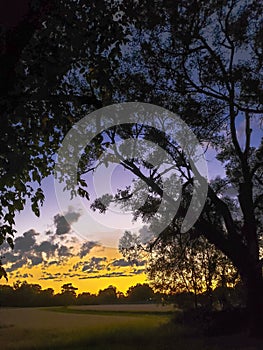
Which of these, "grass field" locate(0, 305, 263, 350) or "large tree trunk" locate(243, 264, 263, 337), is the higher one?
"large tree trunk" locate(243, 264, 263, 337)

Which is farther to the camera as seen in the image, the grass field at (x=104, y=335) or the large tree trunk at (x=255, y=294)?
the large tree trunk at (x=255, y=294)

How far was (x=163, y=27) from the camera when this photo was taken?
2091 centimetres

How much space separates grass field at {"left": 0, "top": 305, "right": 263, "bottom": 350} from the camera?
2173 centimetres

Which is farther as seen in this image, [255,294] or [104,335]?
[104,335]

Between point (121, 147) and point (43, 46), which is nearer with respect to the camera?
point (43, 46)

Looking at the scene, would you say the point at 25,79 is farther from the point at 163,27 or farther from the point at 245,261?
the point at 245,261

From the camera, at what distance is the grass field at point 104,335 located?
21.7 metres

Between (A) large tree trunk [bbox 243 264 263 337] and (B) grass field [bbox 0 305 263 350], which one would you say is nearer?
(B) grass field [bbox 0 305 263 350]

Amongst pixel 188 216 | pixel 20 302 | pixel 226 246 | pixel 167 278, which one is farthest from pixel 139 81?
pixel 20 302

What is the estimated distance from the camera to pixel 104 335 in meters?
27.4

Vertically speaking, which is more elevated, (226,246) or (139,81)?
(139,81)

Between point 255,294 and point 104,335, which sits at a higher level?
point 255,294

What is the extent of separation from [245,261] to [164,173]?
6186 mm

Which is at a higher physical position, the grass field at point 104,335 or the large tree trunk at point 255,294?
the large tree trunk at point 255,294
